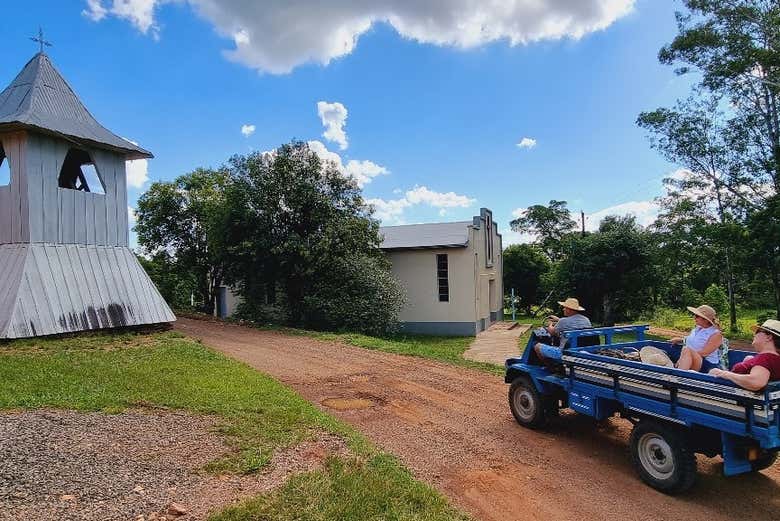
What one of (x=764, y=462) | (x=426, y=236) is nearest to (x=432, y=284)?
(x=426, y=236)

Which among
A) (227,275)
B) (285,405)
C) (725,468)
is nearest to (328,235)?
(227,275)

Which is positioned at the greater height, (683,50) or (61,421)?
(683,50)

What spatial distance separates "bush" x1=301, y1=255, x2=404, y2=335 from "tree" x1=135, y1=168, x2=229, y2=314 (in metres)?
7.56

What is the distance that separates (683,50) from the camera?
17.5 metres

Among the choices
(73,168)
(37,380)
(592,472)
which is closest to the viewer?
(592,472)

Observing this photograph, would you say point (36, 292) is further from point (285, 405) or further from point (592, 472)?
point (592, 472)

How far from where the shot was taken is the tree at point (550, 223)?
37.2m

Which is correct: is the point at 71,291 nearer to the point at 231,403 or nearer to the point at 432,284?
the point at 231,403

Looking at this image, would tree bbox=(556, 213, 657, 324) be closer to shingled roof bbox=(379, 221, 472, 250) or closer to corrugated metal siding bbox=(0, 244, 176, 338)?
shingled roof bbox=(379, 221, 472, 250)

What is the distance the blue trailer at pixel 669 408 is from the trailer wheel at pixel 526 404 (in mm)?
20

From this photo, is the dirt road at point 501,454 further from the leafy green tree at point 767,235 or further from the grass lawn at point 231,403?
the leafy green tree at point 767,235

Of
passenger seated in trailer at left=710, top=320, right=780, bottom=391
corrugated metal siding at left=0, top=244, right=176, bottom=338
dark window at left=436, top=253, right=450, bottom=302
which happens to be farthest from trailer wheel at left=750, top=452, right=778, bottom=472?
dark window at left=436, top=253, right=450, bottom=302

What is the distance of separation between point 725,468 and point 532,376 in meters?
2.55

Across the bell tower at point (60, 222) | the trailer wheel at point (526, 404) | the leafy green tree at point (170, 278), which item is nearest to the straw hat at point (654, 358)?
the trailer wheel at point (526, 404)
